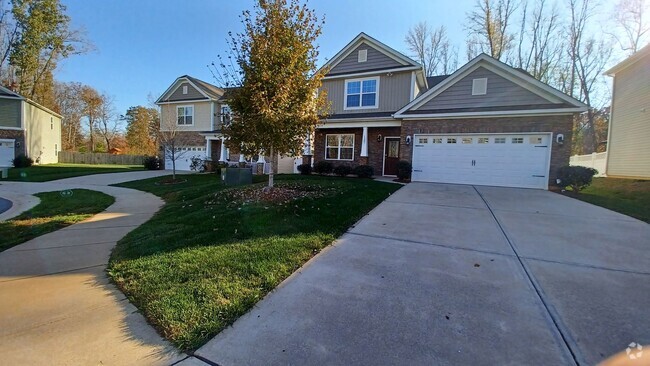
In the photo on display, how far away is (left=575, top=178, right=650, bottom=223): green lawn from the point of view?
7.59 metres

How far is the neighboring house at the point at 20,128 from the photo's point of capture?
899 inches

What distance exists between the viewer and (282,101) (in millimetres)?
7062

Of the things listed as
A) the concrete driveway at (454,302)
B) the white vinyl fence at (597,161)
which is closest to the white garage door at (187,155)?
the concrete driveway at (454,302)

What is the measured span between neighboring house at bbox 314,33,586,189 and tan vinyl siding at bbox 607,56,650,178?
5.83m

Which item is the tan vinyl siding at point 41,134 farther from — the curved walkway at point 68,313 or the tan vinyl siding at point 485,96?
the tan vinyl siding at point 485,96

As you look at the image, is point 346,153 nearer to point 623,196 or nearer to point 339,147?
point 339,147

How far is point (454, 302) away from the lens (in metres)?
2.97

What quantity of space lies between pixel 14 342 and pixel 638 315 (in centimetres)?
539

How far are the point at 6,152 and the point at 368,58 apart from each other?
2815 cm

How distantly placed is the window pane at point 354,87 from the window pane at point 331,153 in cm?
329

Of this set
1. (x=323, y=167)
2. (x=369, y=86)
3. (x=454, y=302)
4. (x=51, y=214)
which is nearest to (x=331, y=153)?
(x=323, y=167)

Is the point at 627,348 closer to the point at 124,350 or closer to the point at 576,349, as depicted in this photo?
the point at 576,349

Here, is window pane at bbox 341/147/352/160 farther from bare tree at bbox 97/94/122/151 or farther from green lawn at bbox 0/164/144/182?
bare tree at bbox 97/94/122/151

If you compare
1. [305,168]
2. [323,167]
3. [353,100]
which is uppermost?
[353,100]
